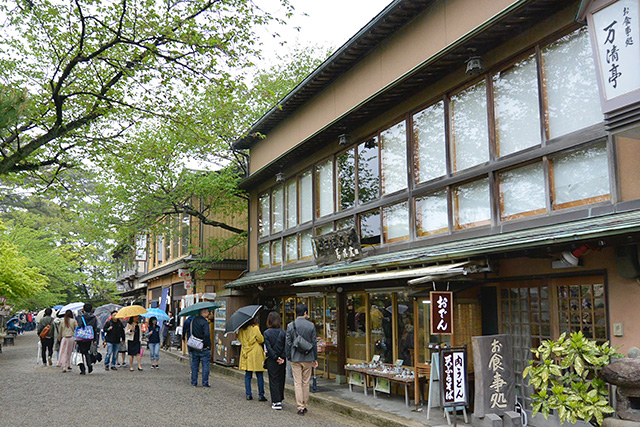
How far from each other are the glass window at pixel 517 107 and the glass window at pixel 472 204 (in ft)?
2.45

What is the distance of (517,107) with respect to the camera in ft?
29.9

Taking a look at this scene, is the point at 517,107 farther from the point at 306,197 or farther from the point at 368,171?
the point at 306,197

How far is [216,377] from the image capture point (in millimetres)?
17406

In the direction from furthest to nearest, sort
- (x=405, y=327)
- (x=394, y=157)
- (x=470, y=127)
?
1. (x=394, y=157)
2. (x=405, y=327)
3. (x=470, y=127)

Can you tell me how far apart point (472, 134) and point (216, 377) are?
11.4m

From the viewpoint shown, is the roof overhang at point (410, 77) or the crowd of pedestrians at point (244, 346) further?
the crowd of pedestrians at point (244, 346)

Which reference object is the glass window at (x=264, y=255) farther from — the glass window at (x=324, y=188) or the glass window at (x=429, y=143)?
the glass window at (x=429, y=143)

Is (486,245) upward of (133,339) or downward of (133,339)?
upward

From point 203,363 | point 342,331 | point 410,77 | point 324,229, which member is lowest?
point 203,363

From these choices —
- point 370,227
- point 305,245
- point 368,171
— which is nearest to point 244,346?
point 370,227

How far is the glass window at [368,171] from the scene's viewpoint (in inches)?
515

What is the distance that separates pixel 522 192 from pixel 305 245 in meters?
8.51

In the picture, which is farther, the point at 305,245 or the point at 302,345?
the point at 305,245

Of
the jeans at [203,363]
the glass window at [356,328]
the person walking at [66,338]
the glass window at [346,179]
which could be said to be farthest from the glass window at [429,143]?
the person walking at [66,338]
